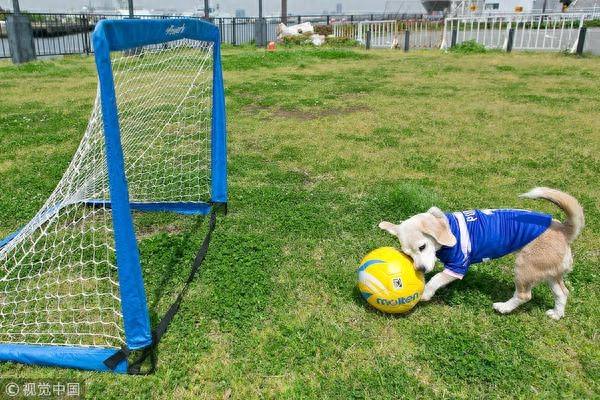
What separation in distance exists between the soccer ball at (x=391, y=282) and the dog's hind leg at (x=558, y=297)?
919 millimetres

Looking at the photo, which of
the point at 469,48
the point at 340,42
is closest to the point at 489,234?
the point at 469,48

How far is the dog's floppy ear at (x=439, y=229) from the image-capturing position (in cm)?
314

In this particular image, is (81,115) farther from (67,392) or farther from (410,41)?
(410,41)

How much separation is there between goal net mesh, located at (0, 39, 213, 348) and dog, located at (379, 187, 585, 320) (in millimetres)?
2110

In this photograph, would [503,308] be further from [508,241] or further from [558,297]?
[508,241]

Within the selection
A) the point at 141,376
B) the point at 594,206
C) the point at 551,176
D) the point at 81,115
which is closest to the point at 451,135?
the point at 551,176

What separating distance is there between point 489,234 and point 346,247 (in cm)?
143

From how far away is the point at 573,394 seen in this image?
108 inches

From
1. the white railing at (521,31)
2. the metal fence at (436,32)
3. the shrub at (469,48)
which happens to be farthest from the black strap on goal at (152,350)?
the white railing at (521,31)

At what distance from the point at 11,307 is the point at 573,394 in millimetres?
3871

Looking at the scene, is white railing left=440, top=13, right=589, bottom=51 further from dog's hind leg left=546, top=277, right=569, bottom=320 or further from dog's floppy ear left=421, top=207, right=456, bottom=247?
dog's floppy ear left=421, top=207, right=456, bottom=247

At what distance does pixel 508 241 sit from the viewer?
325 centimetres

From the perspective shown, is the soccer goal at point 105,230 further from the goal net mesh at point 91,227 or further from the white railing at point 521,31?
the white railing at point 521,31

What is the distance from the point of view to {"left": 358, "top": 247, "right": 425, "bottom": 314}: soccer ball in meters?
3.22
